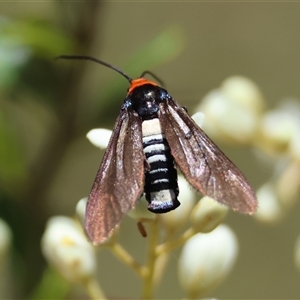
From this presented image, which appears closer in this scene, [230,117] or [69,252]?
[69,252]

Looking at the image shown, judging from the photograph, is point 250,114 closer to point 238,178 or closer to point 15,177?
point 238,178

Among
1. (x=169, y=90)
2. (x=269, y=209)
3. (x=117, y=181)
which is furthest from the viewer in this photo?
(x=169, y=90)

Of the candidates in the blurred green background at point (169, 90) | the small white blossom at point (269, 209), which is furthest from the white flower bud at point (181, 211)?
the blurred green background at point (169, 90)

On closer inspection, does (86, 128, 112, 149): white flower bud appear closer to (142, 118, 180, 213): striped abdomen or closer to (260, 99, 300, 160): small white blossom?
(142, 118, 180, 213): striped abdomen

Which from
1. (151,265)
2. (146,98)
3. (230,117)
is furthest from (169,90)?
(151,265)

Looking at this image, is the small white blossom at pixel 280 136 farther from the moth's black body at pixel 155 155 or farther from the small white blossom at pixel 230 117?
the moth's black body at pixel 155 155

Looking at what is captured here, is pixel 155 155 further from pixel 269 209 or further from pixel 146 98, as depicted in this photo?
pixel 269 209

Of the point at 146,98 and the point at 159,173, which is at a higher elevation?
the point at 146,98
